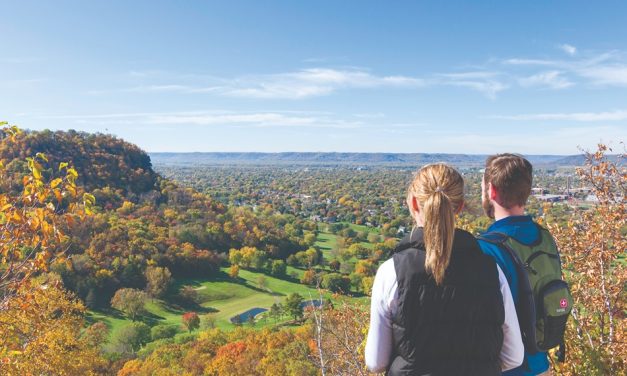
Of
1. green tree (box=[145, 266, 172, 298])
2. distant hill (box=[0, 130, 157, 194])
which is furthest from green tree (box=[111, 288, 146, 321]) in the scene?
distant hill (box=[0, 130, 157, 194])

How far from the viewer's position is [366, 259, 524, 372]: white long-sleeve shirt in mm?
2021

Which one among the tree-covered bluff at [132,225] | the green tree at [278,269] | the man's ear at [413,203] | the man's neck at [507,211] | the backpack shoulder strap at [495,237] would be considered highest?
the man's ear at [413,203]

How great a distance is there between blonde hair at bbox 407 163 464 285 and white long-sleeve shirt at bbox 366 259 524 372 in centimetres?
21

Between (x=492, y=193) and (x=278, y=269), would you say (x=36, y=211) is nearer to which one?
(x=492, y=193)

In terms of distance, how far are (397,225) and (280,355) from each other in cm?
5835

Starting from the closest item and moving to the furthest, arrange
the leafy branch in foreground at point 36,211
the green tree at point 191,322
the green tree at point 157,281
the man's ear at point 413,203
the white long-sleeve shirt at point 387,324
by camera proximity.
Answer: the white long-sleeve shirt at point 387,324 → the man's ear at point 413,203 → the leafy branch in foreground at point 36,211 → the green tree at point 191,322 → the green tree at point 157,281

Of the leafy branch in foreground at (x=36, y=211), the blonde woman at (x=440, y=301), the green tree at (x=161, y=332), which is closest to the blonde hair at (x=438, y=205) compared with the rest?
the blonde woman at (x=440, y=301)

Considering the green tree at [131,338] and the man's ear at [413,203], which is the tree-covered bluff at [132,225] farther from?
the man's ear at [413,203]

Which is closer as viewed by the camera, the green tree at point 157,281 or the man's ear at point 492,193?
the man's ear at point 492,193

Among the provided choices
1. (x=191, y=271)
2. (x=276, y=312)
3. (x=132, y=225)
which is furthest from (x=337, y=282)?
(x=132, y=225)

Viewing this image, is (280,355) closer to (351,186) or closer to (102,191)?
(102,191)

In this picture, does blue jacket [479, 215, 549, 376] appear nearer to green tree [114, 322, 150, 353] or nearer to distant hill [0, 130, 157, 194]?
green tree [114, 322, 150, 353]

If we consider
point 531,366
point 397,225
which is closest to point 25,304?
point 531,366

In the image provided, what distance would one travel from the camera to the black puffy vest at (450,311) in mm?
1952
